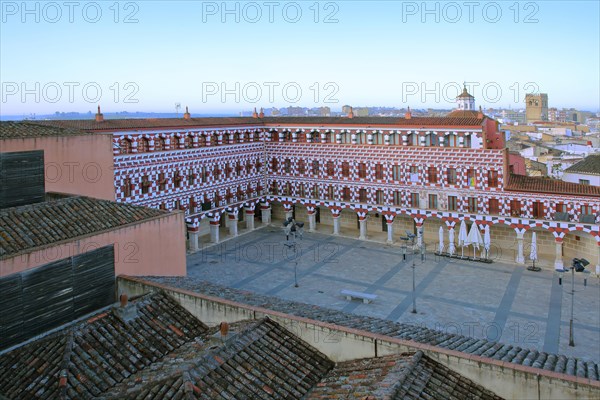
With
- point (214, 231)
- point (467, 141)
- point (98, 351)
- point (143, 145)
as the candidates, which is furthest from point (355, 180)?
point (98, 351)

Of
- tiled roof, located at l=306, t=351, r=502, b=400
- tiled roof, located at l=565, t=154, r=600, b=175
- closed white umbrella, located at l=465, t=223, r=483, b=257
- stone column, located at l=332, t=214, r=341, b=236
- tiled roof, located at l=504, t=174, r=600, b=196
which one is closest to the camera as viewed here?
tiled roof, located at l=306, t=351, r=502, b=400

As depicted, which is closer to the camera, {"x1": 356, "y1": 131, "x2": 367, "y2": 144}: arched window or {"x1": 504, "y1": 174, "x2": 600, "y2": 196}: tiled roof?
{"x1": 504, "y1": 174, "x2": 600, "y2": 196}: tiled roof

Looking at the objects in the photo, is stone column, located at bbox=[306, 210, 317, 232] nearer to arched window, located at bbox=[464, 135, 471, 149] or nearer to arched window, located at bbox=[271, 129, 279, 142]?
arched window, located at bbox=[271, 129, 279, 142]

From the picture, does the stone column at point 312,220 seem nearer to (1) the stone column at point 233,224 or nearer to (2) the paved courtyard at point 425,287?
(2) the paved courtyard at point 425,287

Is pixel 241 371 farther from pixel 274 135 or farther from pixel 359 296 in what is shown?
pixel 274 135

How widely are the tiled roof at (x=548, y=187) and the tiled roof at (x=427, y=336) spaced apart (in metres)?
23.3

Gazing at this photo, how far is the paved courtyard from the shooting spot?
979 inches

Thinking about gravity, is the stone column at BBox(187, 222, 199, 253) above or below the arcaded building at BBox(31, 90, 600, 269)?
below

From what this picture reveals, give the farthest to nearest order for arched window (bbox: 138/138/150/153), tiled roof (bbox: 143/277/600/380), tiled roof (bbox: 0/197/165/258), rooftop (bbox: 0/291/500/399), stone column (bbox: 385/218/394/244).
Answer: stone column (bbox: 385/218/394/244) → arched window (bbox: 138/138/150/153) → tiled roof (bbox: 0/197/165/258) → tiled roof (bbox: 143/277/600/380) → rooftop (bbox: 0/291/500/399)

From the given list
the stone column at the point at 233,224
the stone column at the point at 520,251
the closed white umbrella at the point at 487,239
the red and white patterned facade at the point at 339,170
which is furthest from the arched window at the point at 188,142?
the stone column at the point at 520,251

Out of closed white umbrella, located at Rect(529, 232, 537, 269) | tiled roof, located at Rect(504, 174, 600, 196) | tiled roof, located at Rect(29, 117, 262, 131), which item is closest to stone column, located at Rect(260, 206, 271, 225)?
tiled roof, located at Rect(29, 117, 262, 131)

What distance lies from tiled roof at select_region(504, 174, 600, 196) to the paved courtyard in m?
5.00

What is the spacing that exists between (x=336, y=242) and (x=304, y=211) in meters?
7.37

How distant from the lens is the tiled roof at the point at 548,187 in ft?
108
